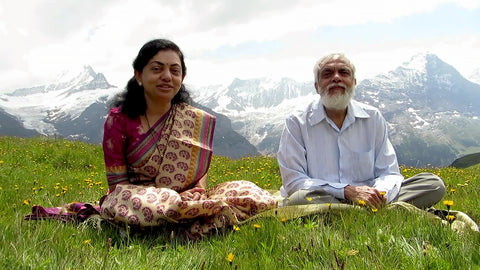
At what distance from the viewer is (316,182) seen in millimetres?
4973

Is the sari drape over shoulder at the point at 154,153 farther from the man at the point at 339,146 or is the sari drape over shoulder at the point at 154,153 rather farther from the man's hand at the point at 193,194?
the man at the point at 339,146

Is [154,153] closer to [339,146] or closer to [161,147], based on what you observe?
[161,147]

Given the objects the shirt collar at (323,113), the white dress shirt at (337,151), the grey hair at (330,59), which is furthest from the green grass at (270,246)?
the grey hair at (330,59)

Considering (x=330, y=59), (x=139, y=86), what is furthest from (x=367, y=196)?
(x=139, y=86)

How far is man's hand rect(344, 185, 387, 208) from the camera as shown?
4.36 meters

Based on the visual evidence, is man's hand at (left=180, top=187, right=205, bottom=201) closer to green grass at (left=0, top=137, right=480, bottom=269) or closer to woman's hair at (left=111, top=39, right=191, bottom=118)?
green grass at (left=0, top=137, right=480, bottom=269)

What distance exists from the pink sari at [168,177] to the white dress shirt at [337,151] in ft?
2.26

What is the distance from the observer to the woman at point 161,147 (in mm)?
4453

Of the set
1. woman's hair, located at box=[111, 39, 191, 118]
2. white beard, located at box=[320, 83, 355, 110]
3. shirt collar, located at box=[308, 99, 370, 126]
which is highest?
woman's hair, located at box=[111, 39, 191, 118]

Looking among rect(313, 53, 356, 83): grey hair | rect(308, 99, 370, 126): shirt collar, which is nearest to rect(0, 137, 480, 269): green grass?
rect(308, 99, 370, 126): shirt collar

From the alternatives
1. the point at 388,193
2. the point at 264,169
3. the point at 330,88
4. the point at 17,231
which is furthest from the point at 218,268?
the point at 264,169

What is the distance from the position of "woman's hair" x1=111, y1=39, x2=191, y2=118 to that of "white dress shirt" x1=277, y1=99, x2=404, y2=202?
169 centimetres

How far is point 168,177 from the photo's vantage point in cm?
480

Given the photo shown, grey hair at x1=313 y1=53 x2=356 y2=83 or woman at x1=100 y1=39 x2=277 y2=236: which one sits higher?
grey hair at x1=313 y1=53 x2=356 y2=83
